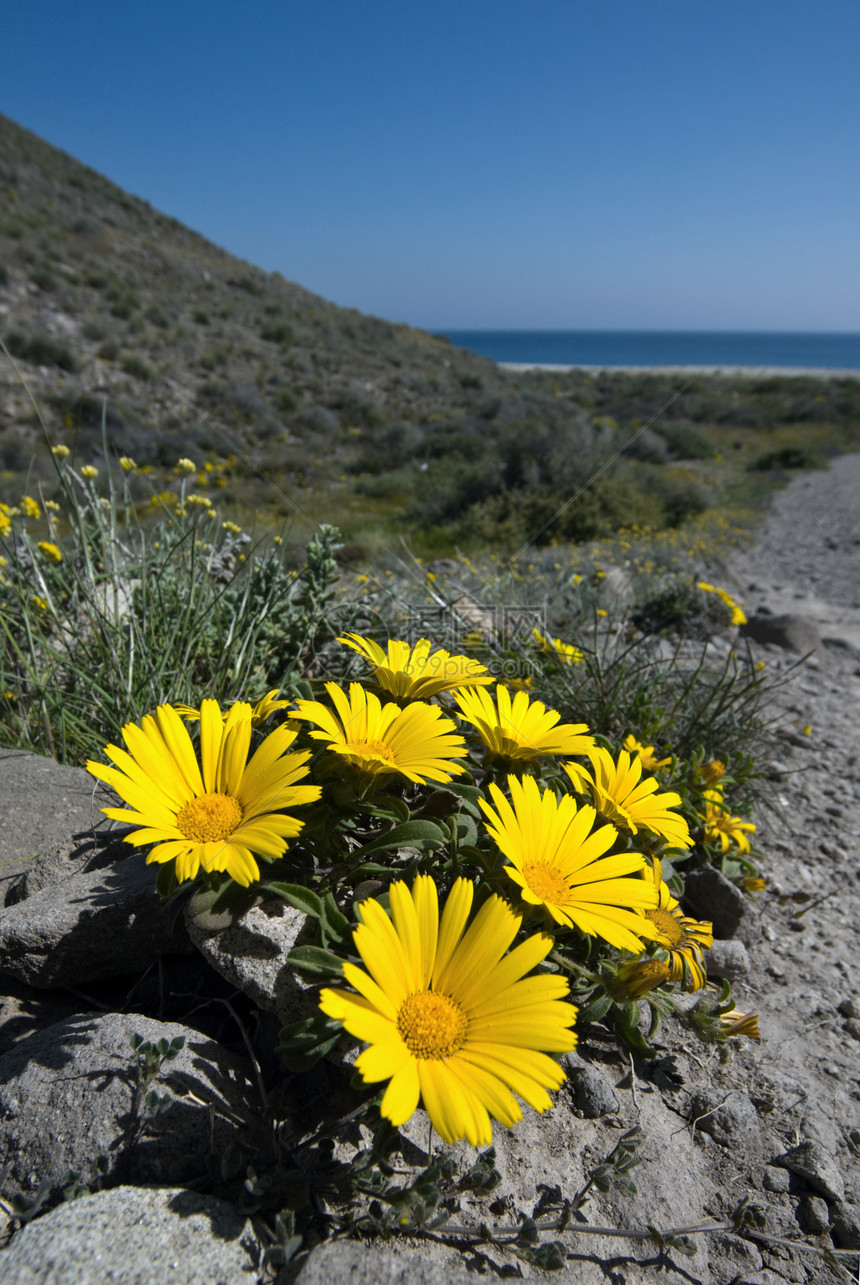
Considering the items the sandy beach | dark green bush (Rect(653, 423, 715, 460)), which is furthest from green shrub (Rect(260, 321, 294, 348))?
dark green bush (Rect(653, 423, 715, 460))

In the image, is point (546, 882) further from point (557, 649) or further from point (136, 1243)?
point (557, 649)

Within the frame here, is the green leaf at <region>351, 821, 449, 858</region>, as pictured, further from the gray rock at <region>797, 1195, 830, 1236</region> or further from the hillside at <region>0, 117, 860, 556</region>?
the hillside at <region>0, 117, 860, 556</region>

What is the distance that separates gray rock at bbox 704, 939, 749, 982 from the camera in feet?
5.97

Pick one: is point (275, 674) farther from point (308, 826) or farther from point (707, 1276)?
point (707, 1276)

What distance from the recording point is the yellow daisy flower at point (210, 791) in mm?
984

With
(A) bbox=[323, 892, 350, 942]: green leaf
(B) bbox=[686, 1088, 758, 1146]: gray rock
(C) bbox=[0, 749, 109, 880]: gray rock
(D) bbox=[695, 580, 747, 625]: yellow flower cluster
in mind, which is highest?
(A) bbox=[323, 892, 350, 942]: green leaf

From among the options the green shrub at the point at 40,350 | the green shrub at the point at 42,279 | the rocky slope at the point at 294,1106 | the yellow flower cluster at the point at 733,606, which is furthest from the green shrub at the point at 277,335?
Result: the rocky slope at the point at 294,1106

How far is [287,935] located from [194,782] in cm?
32

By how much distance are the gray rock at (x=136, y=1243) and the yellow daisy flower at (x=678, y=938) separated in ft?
2.61

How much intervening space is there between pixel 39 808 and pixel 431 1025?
1.28 m

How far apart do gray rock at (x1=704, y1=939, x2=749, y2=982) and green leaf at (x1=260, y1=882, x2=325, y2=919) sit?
1.21 meters

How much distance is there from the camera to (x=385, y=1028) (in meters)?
0.87

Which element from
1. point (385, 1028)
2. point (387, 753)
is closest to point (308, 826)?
point (387, 753)

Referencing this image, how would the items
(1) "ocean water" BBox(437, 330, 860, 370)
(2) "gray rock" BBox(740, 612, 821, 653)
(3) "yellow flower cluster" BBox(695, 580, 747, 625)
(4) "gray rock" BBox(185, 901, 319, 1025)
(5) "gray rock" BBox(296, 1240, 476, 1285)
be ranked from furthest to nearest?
(1) "ocean water" BBox(437, 330, 860, 370), (2) "gray rock" BBox(740, 612, 821, 653), (3) "yellow flower cluster" BBox(695, 580, 747, 625), (4) "gray rock" BBox(185, 901, 319, 1025), (5) "gray rock" BBox(296, 1240, 476, 1285)
